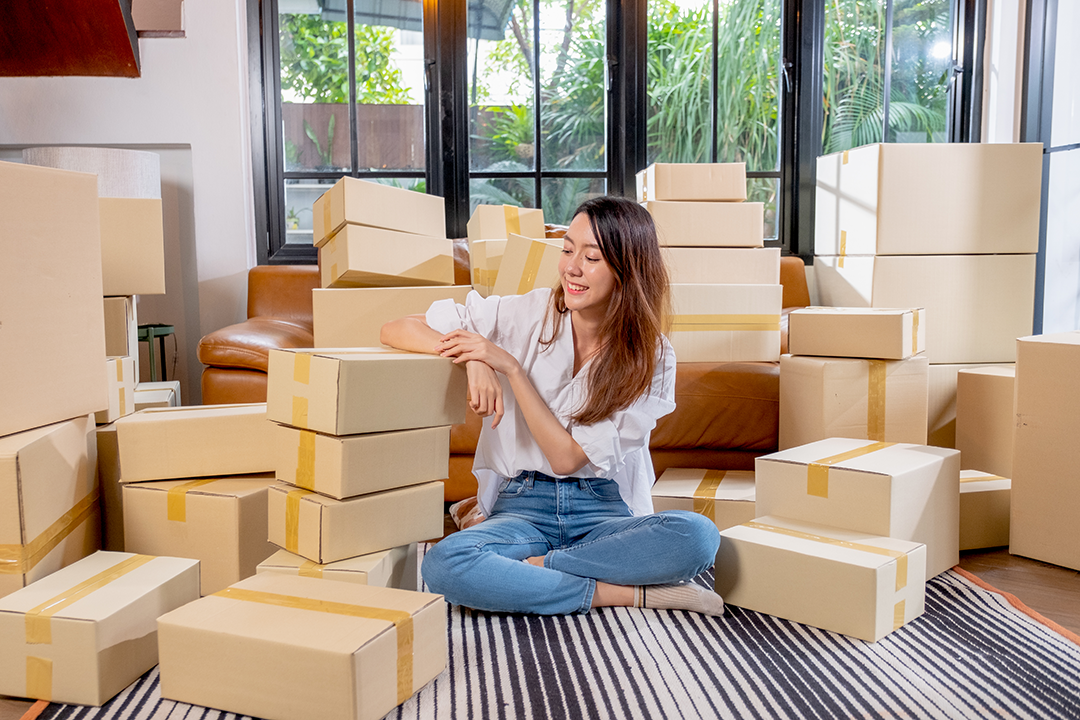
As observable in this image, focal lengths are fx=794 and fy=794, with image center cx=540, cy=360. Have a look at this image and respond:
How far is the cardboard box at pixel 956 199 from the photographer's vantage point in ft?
7.59

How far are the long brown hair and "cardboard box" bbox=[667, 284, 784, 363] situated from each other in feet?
2.13

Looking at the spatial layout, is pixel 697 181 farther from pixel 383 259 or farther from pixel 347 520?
pixel 347 520

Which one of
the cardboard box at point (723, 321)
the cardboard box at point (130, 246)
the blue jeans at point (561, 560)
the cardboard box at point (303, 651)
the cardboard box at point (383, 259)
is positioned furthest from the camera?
the cardboard box at point (723, 321)

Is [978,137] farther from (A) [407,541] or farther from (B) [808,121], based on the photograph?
(A) [407,541]

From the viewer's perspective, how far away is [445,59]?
3027mm

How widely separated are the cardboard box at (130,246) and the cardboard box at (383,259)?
0.43m

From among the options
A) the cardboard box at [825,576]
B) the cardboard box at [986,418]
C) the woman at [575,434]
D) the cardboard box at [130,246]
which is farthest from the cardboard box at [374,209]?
the cardboard box at [986,418]

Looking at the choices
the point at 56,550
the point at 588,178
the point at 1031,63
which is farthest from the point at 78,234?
the point at 1031,63

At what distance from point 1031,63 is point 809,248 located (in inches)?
37.8

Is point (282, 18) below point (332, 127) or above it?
above

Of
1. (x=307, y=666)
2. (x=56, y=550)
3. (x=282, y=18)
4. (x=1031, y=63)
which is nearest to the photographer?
(x=307, y=666)

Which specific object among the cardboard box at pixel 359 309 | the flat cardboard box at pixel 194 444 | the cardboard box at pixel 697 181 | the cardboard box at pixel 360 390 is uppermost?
the cardboard box at pixel 697 181

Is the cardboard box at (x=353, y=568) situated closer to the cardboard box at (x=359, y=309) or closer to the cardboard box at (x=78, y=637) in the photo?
the cardboard box at (x=78, y=637)

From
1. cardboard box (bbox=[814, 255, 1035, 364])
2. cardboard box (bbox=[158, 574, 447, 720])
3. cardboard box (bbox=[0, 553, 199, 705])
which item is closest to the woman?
cardboard box (bbox=[158, 574, 447, 720])
